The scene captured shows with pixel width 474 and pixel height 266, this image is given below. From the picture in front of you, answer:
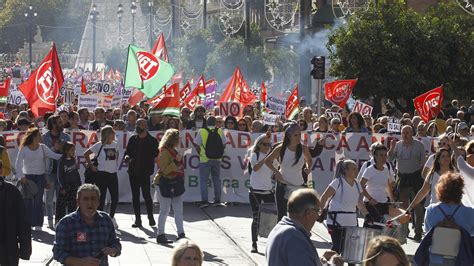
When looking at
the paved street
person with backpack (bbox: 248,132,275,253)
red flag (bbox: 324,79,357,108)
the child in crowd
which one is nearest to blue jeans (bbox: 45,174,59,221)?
the paved street

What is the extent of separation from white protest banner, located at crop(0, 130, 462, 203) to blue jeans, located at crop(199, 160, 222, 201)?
0.59 metres

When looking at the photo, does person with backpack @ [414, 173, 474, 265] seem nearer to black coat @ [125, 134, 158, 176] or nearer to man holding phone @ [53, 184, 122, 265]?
man holding phone @ [53, 184, 122, 265]

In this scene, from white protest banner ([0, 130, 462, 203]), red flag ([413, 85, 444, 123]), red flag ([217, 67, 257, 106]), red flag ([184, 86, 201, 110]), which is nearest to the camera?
white protest banner ([0, 130, 462, 203])

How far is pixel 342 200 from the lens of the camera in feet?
40.0

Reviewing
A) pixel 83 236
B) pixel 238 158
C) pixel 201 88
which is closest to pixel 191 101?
pixel 201 88

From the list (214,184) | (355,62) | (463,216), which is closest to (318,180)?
(214,184)

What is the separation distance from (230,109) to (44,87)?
563 cm

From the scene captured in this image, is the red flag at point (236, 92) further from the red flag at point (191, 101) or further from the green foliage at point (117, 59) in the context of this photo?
the green foliage at point (117, 59)

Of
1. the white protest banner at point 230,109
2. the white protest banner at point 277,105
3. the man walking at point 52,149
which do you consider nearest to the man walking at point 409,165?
the man walking at point 52,149

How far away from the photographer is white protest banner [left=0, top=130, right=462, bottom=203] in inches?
811

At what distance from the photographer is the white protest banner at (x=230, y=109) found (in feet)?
86.2

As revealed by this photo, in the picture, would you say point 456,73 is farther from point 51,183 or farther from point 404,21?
point 51,183

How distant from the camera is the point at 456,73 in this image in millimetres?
34812

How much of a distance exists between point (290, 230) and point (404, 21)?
91.0 ft
